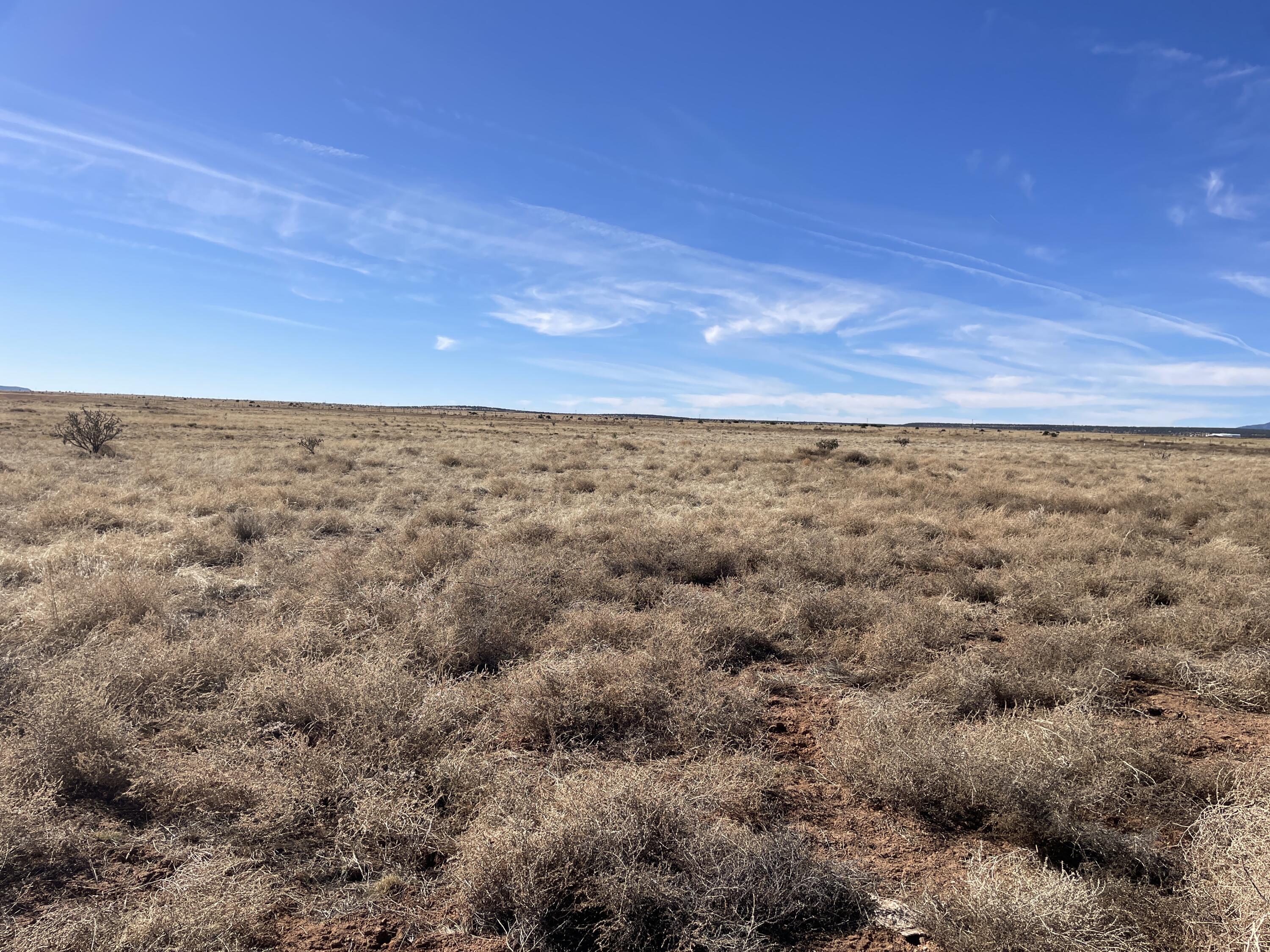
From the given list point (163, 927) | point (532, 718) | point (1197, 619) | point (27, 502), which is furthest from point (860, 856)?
point (27, 502)

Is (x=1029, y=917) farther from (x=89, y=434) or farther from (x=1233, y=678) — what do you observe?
(x=89, y=434)

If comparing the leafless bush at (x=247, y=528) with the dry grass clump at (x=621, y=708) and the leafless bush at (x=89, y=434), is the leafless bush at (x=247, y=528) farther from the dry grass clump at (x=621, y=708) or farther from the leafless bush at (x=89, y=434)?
the leafless bush at (x=89, y=434)

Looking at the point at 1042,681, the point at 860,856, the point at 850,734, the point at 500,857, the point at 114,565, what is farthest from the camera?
the point at 114,565

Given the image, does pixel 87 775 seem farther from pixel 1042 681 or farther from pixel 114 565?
pixel 1042 681

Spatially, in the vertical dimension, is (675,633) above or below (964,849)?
above

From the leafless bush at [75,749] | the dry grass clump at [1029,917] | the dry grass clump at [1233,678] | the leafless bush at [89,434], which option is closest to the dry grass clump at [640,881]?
the dry grass clump at [1029,917]

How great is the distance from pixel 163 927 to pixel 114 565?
6615 mm

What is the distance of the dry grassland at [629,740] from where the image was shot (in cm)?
266

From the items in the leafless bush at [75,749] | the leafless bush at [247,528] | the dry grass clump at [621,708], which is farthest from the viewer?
the leafless bush at [247,528]

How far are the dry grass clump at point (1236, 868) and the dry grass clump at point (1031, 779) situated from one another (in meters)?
0.24

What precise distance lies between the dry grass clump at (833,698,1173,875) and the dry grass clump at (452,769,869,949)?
35.1 inches

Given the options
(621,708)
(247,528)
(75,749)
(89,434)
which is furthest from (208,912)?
(89,434)

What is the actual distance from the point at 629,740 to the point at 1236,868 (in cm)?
307

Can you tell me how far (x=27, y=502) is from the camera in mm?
11531
